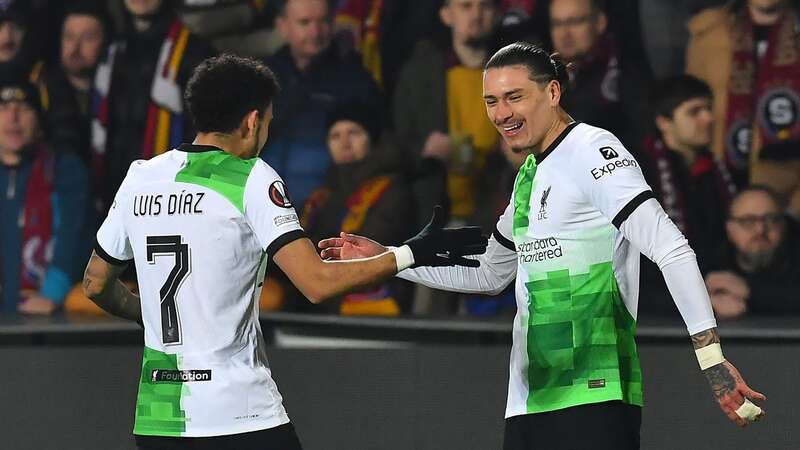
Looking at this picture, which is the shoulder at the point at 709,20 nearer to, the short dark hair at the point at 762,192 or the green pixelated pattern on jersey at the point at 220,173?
the short dark hair at the point at 762,192

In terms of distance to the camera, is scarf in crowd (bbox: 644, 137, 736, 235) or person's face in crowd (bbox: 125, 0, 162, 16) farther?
person's face in crowd (bbox: 125, 0, 162, 16)

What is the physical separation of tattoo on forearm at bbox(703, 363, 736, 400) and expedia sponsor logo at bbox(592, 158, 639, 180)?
0.47 m

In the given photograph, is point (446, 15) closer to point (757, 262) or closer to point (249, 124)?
point (757, 262)

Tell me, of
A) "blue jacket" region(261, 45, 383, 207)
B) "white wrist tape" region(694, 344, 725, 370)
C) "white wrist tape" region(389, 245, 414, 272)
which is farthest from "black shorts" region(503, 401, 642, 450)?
"blue jacket" region(261, 45, 383, 207)

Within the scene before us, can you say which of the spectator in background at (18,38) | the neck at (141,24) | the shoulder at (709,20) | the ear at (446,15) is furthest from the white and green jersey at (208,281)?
the spectator in background at (18,38)

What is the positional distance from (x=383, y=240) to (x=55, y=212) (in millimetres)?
1613

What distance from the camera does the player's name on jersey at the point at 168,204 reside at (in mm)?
2941

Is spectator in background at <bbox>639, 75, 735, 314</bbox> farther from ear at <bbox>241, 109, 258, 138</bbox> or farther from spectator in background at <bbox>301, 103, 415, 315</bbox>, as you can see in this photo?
ear at <bbox>241, 109, 258, 138</bbox>

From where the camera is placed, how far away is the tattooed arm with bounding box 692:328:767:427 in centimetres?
288

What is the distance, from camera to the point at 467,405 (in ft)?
14.7

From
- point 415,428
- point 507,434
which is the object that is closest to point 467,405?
point 415,428

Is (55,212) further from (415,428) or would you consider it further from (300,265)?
(300,265)

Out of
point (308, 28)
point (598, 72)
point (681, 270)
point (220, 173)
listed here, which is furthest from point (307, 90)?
point (681, 270)

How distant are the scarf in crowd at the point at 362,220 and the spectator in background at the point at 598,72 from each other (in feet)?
2.95
